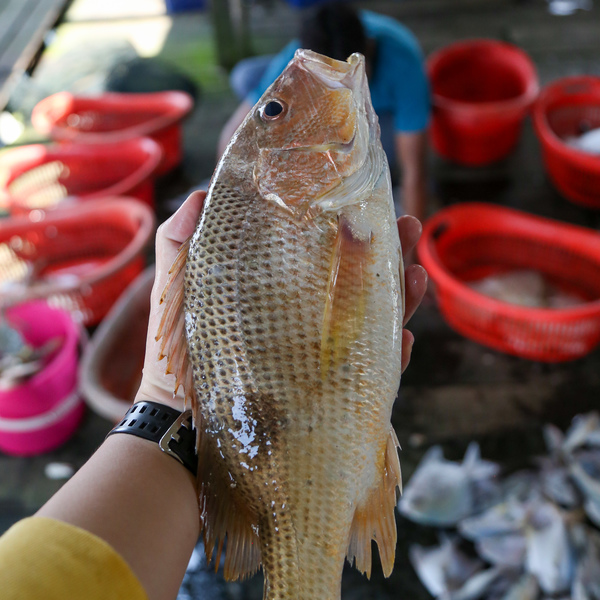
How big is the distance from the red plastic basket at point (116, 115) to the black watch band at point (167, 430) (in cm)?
352

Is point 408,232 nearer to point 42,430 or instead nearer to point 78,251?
point 42,430

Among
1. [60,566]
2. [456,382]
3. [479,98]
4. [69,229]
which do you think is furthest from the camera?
[479,98]

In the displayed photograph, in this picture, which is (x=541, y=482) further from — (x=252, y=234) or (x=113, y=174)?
(x=113, y=174)

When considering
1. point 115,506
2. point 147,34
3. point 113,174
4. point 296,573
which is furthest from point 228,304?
point 147,34

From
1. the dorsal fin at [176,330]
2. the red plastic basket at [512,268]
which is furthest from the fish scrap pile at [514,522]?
the dorsal fin at [176,330]

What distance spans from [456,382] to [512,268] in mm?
1003

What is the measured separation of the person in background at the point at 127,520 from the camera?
87cm

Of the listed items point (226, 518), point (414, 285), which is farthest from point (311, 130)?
point (226, 518)

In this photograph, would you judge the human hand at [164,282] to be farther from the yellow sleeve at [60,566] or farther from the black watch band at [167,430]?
the yellow sleeve at [60,566]

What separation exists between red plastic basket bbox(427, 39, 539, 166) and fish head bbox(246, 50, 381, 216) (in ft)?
9.86

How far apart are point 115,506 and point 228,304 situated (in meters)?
0.44

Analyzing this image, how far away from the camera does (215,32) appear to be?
19.7 feet

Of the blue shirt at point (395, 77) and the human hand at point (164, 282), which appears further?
the blue shirt at point (395, 77)

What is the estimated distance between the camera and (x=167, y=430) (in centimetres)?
125
